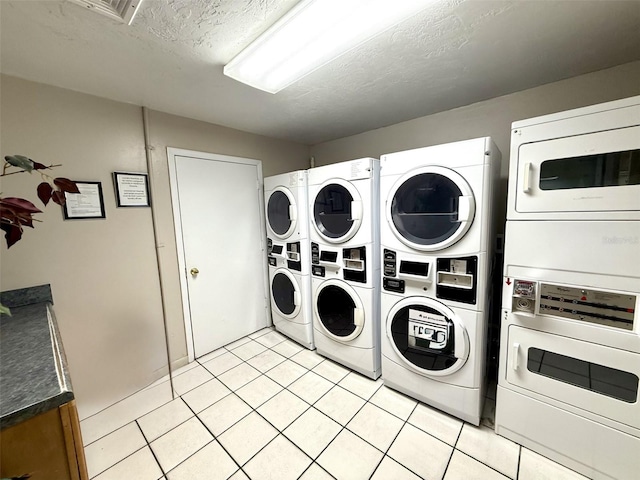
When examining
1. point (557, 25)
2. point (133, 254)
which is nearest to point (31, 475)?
point (133, 254)

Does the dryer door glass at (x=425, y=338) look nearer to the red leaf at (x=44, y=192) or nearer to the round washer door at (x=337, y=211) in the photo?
the round washer door at (x=337, y=211)

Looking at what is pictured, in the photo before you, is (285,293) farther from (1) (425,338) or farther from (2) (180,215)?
(1) (425,338)

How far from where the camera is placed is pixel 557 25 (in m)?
1.24

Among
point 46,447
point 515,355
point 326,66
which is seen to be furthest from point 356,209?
point 46,447

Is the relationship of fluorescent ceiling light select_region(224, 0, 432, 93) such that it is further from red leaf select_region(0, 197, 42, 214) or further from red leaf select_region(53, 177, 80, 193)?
red leaf select_region(0, 197, 42, 214)

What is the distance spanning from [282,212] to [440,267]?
1.59 metres

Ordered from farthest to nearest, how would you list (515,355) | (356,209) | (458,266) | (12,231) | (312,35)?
(356,209)
(458,266)
(515,355)
(312,35)
(12,231)

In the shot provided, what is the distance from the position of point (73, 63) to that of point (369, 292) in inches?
92.7

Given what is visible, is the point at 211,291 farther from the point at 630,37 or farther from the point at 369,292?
the point at 630,37

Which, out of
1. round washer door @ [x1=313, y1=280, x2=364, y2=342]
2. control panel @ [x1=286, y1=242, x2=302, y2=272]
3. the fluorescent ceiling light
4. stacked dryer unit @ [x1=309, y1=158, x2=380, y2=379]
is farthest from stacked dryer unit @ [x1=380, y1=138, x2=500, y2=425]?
control panel @ [x1=286, y1=242, x2=302, y2=272]

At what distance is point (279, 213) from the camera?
2.63 m

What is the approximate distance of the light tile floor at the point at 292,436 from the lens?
4.59ft

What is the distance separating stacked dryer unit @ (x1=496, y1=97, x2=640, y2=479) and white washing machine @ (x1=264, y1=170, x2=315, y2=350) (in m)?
1.58

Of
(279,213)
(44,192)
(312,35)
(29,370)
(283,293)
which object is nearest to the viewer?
(29,370)
